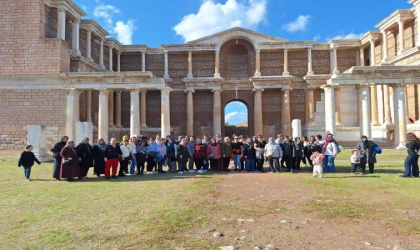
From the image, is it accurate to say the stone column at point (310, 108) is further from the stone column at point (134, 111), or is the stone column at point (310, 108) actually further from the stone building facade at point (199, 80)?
the stone column at point (134, 111)

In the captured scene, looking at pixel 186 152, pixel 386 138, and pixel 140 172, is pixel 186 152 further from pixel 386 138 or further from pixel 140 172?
pixel 386 138

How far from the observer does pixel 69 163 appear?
1055 centimetres

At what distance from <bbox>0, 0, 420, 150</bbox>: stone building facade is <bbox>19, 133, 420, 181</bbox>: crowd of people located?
9922 mm

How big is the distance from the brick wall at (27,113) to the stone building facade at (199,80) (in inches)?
2.9

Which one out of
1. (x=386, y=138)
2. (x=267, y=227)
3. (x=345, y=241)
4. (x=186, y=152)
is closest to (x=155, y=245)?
(x=267, y=227)

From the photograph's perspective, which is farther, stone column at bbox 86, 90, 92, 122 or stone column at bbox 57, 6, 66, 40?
stone column at bbox 86, 90, 92, 122

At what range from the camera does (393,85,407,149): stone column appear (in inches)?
856

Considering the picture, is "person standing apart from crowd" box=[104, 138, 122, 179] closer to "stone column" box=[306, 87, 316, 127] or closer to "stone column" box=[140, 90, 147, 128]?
"stone column" box=[140, 90, 147, 128]

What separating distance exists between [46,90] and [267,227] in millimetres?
21739

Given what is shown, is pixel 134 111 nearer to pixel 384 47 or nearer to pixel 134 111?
pixel 134 111

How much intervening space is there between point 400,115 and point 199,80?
17.3 meters

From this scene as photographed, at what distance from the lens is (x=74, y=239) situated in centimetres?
450

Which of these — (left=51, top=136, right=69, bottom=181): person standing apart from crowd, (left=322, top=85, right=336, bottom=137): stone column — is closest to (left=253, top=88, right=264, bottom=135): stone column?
(left=322, top=85, right=336, bottom=137): stone column

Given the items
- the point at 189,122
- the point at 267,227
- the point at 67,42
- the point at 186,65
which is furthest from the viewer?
the point at 186,65
